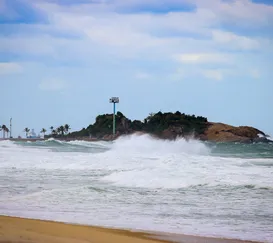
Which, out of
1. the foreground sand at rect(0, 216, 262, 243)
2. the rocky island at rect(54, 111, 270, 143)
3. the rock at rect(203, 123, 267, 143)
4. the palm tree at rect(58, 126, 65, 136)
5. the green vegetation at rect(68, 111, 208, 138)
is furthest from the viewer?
the palm tree at rect(58, 126, 65, 136)

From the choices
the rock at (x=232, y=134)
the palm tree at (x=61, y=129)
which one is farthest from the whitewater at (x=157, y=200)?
the palm tree at (x=61, y=129)

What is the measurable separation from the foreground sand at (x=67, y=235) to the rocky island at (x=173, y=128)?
88.0 m

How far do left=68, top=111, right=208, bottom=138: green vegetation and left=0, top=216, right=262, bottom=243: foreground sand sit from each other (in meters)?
90.5

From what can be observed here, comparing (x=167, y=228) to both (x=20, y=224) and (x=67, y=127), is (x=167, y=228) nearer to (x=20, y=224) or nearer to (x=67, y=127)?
(x=20, y=224)

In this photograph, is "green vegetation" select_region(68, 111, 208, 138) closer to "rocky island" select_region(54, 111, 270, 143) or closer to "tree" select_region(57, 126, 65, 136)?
"rocky island" select_region(54, 111, 270, 143)

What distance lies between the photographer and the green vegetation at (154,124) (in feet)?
324

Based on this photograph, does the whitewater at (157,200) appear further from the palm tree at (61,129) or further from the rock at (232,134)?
the palm tree at (61,129)

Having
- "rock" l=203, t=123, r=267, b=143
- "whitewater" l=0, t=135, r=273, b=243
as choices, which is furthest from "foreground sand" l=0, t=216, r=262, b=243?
"rock" l=203, t=123, r=267, b=143

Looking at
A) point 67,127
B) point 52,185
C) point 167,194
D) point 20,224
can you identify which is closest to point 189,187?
point 167,194

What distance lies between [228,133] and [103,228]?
308 ft

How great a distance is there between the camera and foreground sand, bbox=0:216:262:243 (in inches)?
186

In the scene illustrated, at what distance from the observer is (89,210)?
23.5 ft

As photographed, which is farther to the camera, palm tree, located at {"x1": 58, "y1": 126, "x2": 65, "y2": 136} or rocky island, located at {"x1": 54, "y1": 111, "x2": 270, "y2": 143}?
palm tree, located at {"x1": 58, "y1": 126, "x2": 65, "y2": 136}

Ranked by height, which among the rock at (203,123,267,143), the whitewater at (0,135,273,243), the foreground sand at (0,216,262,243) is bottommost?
the whitewater at (0,135,273,243)
